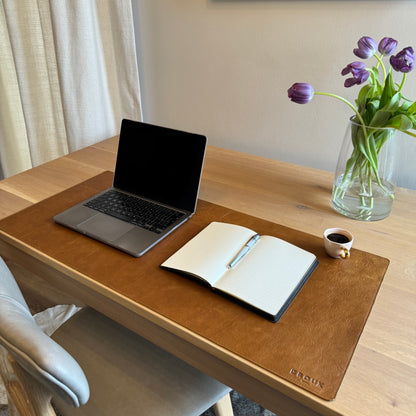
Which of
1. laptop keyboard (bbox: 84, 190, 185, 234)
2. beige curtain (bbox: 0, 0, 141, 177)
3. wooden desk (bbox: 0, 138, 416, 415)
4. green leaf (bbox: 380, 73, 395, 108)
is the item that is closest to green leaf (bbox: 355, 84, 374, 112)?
green leaf (bbox: 380, 73, 395, 108)

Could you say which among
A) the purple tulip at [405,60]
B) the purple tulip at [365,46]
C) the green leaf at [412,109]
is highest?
the purple tulip at [365,46]

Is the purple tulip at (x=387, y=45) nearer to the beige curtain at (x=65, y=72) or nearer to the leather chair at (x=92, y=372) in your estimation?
the leather chair at (x=92, y=372)

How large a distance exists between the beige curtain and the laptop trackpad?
76 centimetres

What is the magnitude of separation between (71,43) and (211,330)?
1275mm

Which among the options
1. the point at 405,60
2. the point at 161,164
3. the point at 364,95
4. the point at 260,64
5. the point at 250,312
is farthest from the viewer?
the point at 260,64

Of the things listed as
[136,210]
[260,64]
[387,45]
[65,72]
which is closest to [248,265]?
[136,210]

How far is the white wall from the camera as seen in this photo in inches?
43.2

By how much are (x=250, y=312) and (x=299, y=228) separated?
32 cm

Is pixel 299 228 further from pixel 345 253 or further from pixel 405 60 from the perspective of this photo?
pixel 405 60

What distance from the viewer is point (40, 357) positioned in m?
0.51

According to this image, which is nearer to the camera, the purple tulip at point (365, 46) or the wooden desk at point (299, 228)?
the wooden desk at point (299, 228)

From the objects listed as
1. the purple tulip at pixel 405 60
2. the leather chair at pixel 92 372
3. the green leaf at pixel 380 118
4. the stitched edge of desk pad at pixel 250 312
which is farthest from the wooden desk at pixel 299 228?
the purple tulip at pixel 405 60

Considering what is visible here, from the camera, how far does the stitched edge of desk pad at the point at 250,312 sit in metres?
0.61

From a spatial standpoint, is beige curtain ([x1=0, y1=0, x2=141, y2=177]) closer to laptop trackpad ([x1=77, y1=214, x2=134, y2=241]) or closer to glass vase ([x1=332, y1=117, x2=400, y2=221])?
laptop trackpad ([x1=77, y1=214, x2=134, y2=241])
